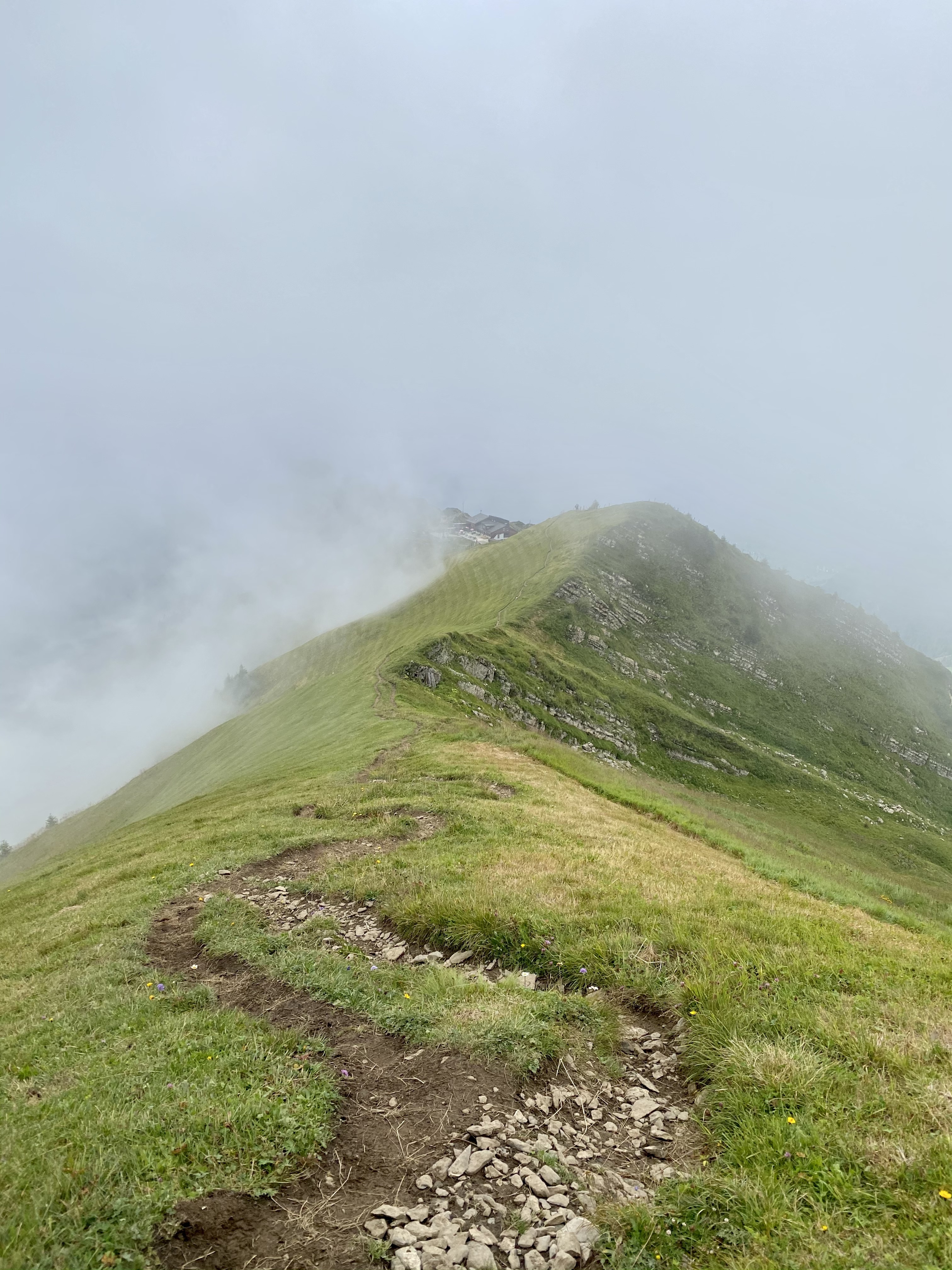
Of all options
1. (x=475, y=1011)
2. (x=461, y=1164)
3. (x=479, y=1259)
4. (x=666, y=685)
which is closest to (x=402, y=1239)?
(x=479, y=1259)

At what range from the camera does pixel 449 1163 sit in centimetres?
600

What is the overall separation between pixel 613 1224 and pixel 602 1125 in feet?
5.20

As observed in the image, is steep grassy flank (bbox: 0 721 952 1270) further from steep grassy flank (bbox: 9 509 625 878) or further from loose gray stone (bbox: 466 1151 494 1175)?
steep grassy flank (bbox: 9 509 625 878)

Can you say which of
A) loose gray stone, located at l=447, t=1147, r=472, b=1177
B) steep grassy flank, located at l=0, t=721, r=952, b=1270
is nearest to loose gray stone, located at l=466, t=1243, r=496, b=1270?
loose gray stone, located at l=447, t=1147, r=472, b=1177

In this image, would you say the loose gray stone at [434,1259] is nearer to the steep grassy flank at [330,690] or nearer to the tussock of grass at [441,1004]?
the tussock of grass at [441,1004]

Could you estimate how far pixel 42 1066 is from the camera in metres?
7.97

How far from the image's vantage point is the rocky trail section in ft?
16.4

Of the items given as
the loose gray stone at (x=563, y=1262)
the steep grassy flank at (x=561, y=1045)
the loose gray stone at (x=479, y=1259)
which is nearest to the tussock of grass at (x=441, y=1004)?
the steep grassy flank at (x=561, y=1045)

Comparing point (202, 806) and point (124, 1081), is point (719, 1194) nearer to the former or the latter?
point (124, 1081)

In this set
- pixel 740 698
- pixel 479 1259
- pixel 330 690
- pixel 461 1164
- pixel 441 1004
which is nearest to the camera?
pixel 479 1259

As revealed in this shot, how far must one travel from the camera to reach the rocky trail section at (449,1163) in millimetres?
4984

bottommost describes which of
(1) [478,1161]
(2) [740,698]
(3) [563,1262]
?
(2) [740,698]

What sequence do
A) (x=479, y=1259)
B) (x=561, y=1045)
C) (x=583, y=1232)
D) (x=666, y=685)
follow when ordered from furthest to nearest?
(x=666, y=685)
(x=561, y=1045)
(x=583, y=1232)
(x=479, y=1259)

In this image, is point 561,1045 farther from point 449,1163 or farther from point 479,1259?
point 479,1259
